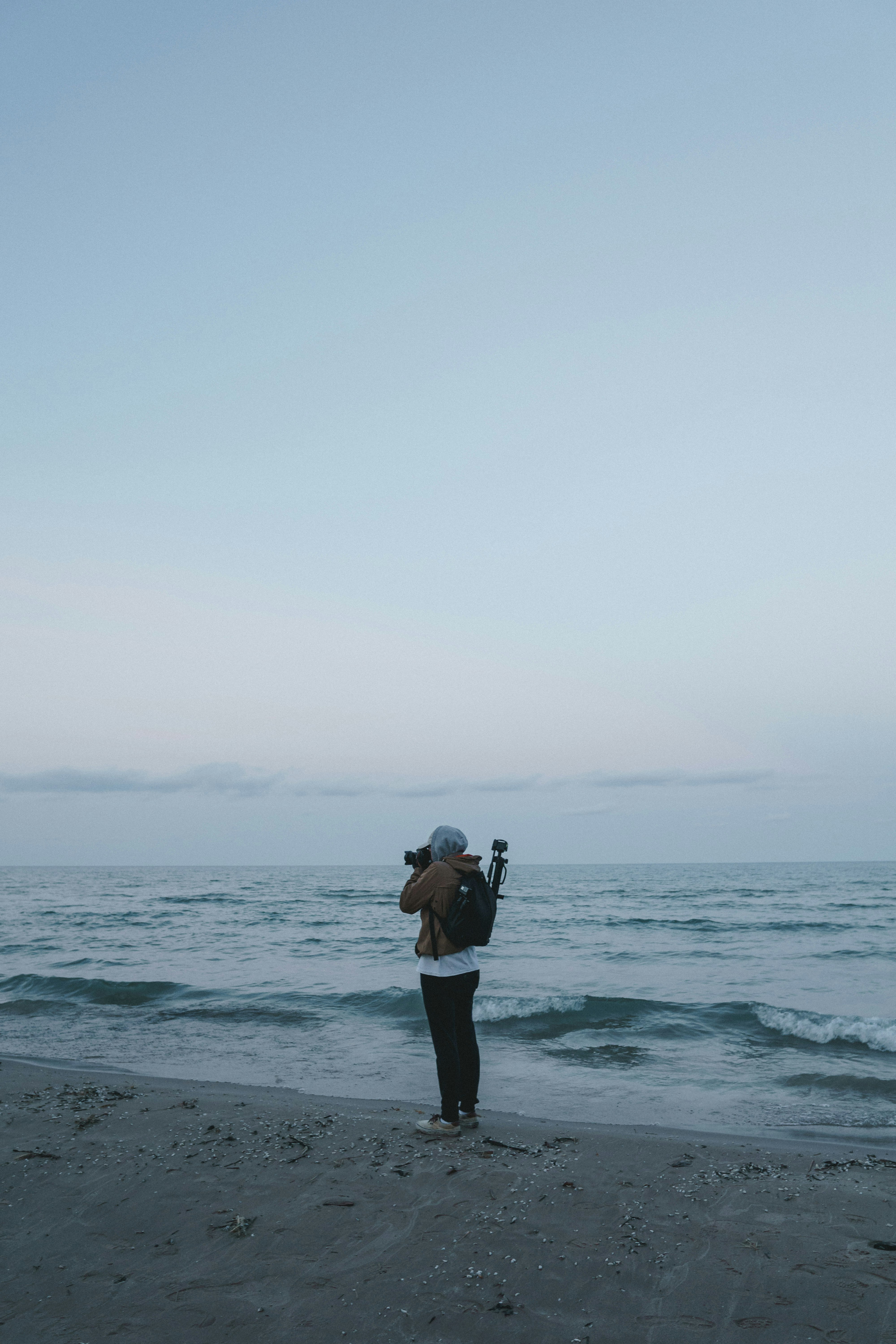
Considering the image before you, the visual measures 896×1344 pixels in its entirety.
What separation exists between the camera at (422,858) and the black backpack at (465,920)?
362 mm

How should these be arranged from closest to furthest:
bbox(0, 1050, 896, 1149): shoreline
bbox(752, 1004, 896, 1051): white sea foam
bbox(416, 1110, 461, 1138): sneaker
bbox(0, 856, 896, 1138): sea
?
bbox(416, 1110, 461, 1138): sneaker, bbox(0, 1050, 896, 1149): shoreline, bbox(0, 856, 896, 1138): sea, bbox(752, 1004, 896, 1051): white sea foam

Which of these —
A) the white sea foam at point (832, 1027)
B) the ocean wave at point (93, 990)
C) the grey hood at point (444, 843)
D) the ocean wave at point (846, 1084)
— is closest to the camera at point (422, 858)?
the grey hood at point (444, 843)

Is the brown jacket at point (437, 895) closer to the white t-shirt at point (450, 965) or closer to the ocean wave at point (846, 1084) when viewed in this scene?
the white t-shirt at point (450, 965)

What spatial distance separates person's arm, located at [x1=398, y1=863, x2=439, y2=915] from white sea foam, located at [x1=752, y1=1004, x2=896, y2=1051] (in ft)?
22.6

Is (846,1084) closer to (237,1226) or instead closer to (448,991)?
(448,991)

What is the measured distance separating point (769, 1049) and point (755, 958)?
846cm

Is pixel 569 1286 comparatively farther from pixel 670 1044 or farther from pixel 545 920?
pixel 545 920

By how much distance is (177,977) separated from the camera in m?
14.1

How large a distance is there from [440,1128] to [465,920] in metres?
1.43

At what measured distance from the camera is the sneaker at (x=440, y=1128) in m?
5.39

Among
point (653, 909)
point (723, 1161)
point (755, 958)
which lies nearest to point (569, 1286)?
point (723, 1161)

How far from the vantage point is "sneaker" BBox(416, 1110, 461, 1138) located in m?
5.39

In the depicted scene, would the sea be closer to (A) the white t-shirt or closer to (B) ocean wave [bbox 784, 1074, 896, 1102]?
(B) ocean wave [bbox 784, 1074, 896, 1102]

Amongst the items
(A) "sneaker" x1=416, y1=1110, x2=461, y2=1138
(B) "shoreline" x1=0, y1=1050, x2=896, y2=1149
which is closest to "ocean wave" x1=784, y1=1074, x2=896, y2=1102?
(B) "shoreline" x1=0, y1=1050, x2=896, y2=1149
